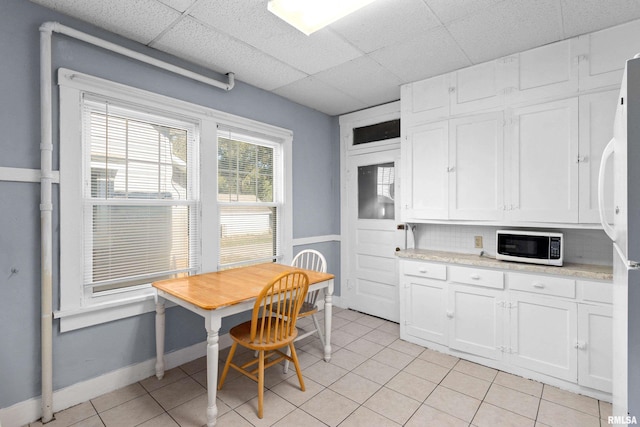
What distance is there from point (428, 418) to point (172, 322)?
215 cm

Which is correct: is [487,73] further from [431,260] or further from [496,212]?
[431,260]

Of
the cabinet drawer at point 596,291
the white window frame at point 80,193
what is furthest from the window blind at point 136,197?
the cabinet drawer at point 596,291

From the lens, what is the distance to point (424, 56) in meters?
2.66

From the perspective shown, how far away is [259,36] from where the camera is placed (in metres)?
2.37

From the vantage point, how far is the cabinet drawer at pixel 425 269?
2.91 meters

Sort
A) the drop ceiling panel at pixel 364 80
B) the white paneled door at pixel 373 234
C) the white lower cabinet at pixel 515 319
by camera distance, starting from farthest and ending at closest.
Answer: the white paneled door at pixel 373 234, the drop ceiling panel at pixel 364 80, the white lower cabinet at pixel 515 319

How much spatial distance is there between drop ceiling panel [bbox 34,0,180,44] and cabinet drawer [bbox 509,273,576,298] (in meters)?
3.25

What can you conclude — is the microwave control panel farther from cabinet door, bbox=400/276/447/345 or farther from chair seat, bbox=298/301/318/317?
chair seat, bbox=298/301/318/317

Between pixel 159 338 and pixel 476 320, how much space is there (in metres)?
2.69

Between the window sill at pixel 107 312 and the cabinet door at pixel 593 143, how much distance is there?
3.46 meters

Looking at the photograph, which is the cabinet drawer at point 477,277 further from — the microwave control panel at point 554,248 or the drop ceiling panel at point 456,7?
the drop ceiling panel at point 456,7

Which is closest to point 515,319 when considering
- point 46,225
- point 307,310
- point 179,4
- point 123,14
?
point 307,310

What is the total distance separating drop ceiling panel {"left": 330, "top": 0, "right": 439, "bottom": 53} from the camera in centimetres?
203

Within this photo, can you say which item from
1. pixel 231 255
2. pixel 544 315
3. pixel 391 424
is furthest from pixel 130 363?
pixel 544 315
